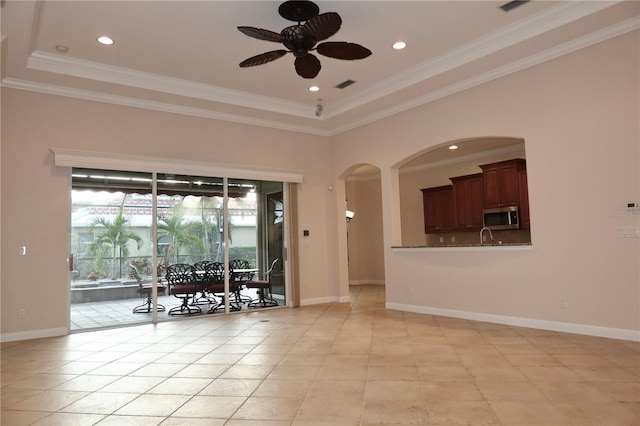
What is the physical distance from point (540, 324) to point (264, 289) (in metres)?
4.31

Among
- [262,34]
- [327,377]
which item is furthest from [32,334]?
[262,34]

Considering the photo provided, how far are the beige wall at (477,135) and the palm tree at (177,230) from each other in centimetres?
94

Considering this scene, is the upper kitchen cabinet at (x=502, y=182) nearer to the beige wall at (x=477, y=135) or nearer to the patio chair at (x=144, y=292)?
the beige wall at (x=477, y=135)

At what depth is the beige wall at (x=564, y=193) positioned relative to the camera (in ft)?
14.3

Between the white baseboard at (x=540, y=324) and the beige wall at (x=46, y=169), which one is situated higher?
the beige wall at (x=46, y=169)

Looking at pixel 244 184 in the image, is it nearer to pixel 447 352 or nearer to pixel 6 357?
pixel 6 357

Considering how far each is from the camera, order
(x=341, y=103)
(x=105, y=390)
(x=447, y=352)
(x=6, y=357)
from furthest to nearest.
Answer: (x=341, y=103), (x=6, y=357), (x=447, y=352), (x=105, y=390)

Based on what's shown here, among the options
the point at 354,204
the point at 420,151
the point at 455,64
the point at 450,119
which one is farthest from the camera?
the point at 354,204

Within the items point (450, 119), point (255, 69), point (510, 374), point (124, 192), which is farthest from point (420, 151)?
point (124, 192)

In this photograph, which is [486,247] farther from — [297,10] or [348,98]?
[297,10]

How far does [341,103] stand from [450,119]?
189cm

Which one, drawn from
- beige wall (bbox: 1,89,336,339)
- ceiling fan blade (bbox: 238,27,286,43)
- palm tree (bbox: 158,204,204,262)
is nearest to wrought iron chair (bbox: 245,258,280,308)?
palm tree (bbox: 158,204,204,262)

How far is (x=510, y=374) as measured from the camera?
337cm

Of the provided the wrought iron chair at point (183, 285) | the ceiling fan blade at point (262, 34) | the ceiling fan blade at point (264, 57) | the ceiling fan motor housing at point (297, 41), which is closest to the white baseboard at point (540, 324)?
the wrought iron chair at point (183, 285)
